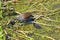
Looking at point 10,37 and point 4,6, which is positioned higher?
point 4,6

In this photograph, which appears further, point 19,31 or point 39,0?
point 39,0

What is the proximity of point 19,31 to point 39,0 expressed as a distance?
0.67 m

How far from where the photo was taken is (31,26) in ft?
9.64

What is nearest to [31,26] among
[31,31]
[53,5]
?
[31,31]

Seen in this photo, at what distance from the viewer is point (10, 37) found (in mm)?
2762

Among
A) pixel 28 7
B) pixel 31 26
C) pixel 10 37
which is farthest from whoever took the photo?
pixel 28 7

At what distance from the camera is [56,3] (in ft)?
10.6

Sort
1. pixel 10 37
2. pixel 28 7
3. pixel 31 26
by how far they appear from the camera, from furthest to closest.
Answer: pixel 28 7 < pixel 31 26 < pixel 10 37

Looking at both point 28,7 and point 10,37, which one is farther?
point 28,7

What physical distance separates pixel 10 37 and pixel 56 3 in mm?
932

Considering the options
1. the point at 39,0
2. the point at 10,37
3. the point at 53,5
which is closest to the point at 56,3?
the point at 53,5

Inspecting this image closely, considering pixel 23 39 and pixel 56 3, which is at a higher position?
pixel 56 3

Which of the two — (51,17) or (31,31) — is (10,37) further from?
(51,17)

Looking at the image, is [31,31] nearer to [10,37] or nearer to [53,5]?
[10,37]
